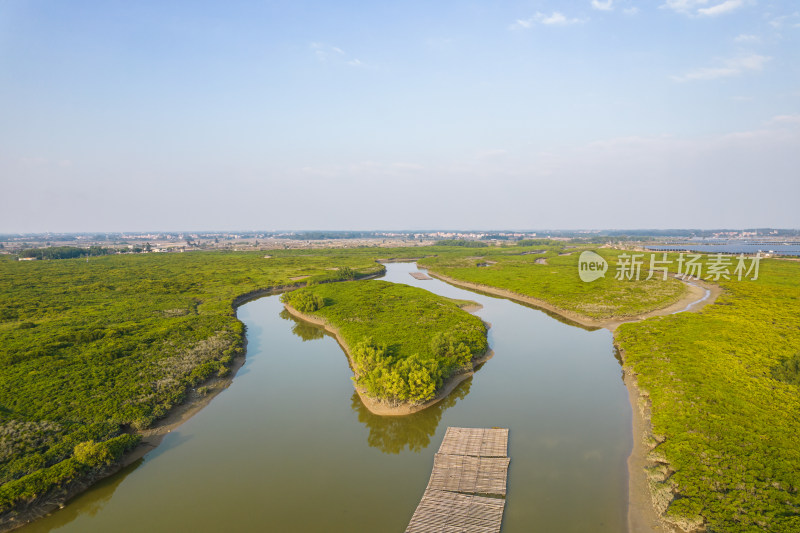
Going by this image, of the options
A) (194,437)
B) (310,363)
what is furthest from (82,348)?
(310,363)

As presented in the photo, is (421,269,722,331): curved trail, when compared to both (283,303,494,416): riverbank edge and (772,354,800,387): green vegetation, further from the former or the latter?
(283,303,494,416): riverbank edge

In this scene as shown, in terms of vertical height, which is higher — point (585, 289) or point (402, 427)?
point (585, 289)

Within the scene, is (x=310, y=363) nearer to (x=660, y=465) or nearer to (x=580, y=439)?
(x=580, y=439)

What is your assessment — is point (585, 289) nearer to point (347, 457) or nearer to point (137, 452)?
point (347, 457)

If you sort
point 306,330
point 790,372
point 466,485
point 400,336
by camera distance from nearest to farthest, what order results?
point 466,485
point 790,372
point 400,336
point 306,330

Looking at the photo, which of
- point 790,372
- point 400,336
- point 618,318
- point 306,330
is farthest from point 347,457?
point 618,318

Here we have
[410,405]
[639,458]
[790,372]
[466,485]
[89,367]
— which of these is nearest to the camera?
[466,485]

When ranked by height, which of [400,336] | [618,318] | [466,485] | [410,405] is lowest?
[466,485]
